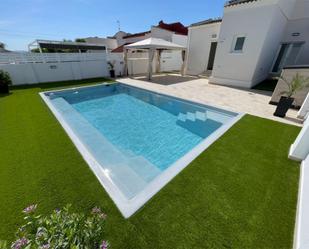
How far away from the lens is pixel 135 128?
5734 mm

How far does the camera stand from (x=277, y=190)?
258 cm

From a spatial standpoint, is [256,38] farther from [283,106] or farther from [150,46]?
[150,46]

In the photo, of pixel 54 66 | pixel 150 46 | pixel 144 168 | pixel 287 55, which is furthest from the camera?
pixel 287 55

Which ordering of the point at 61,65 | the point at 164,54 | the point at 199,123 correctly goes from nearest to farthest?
the point at 199,123, the point at 61,65, the point at 164,54

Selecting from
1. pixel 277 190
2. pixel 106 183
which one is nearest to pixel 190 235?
pixel 106 183

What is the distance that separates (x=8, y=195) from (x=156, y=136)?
380 centimetres

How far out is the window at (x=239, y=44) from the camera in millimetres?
9557

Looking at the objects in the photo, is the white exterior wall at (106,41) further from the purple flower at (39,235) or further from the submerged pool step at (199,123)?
the purple flower at (39,235)

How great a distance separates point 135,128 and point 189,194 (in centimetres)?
367

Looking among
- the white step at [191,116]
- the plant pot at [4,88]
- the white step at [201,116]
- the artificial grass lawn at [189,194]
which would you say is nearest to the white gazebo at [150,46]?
the white step at [191,116]

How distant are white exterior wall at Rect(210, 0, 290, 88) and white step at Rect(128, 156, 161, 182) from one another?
378 inches

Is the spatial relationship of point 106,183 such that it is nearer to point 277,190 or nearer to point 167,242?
point 167,242

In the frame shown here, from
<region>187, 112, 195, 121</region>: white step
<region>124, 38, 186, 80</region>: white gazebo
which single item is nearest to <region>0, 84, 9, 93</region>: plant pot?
<region>124, 38, 186, 80</region>: white gazebo

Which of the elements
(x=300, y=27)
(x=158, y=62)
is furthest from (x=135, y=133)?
(x=300, y=27)
